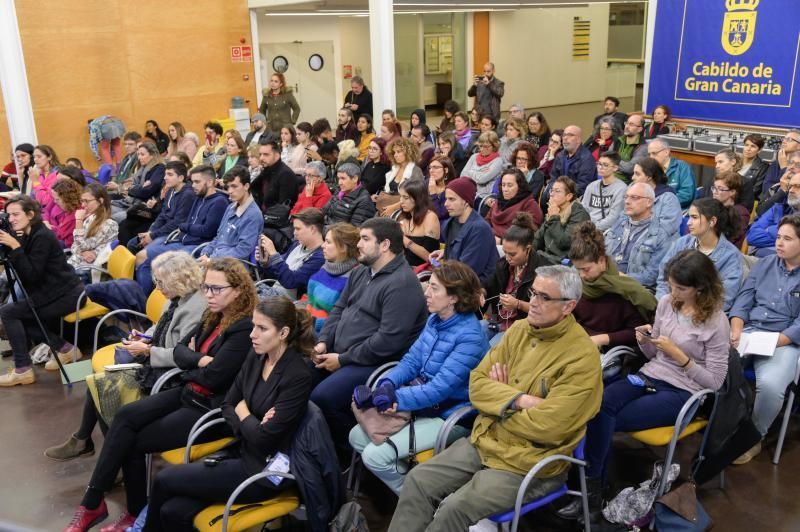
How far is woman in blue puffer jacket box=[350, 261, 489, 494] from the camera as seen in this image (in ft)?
10.5

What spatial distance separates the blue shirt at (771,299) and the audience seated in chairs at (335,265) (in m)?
2.21

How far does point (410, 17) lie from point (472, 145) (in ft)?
31.1

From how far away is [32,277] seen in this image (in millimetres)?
5145

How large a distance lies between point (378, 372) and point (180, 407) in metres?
1.00

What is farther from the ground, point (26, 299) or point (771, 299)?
point (771, 299)

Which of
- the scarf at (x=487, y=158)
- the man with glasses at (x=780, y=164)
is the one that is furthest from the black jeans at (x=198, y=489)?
the man with glasses at (x=780, y=164)

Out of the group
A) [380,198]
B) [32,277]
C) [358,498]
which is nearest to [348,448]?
[358,498]

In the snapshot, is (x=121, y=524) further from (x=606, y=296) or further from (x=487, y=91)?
(x=487, y=91)

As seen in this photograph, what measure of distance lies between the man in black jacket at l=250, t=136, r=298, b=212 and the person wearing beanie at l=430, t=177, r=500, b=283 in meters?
2.37

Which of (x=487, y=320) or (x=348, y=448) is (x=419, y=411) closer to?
(x=348, y=448)

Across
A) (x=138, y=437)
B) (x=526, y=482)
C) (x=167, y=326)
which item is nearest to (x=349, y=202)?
(x=167, y=326)

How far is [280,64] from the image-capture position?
1411cm

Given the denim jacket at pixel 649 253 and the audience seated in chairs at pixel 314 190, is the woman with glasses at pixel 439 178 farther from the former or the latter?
the denim jacket at pixel 649 253

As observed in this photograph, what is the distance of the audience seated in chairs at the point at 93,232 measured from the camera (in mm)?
6020
